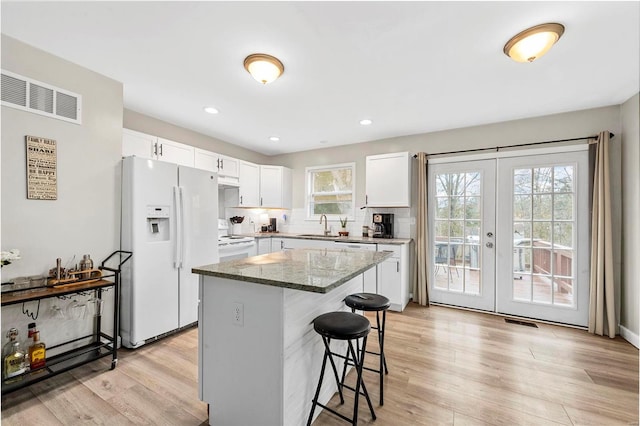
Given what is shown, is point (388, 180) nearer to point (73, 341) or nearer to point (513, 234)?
point (513, 234)

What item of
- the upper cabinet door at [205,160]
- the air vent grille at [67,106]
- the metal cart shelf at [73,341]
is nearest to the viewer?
the metal cart shelf at [73,341]

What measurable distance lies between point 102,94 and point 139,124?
2.71 feet

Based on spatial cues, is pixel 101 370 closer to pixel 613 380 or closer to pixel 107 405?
pixel 107 405

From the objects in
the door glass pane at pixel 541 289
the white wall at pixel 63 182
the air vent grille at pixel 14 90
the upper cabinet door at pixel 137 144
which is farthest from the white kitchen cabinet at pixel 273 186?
the door glass pane at pixel 541 289

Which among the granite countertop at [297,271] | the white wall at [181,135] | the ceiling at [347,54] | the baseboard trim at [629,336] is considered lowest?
the baseboard trim at [629,336]

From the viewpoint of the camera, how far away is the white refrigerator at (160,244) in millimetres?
2557

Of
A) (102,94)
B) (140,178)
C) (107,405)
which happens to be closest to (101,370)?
(107,405)

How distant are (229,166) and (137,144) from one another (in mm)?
1394

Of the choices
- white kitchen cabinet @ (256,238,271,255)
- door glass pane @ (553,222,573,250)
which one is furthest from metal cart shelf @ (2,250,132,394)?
door glass pane @ (553,222,573,250)

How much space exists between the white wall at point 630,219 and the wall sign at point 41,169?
17.3 ft

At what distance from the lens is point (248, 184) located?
15.3 ft

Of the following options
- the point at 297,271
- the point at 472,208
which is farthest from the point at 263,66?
the point at 472,208

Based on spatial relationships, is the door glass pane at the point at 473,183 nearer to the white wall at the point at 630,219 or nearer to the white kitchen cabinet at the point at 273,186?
the white wall at the point at 630,219

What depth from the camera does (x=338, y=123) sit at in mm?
3645
